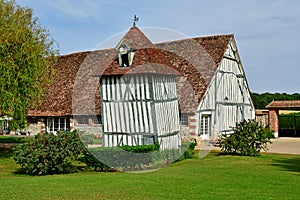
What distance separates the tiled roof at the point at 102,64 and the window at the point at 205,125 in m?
1.29

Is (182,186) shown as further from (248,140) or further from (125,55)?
(248,140)

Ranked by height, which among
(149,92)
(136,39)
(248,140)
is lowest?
(248,140)

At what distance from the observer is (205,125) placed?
67.5 ft

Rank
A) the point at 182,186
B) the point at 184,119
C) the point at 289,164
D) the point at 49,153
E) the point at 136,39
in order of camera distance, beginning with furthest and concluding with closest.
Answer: the point at 184,119 < the point at 136,39 < the point at 289,164 < the point at 49,153 < the point at 182,186

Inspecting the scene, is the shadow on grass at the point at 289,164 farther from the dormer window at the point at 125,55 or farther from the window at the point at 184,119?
the window at the point at 184,119

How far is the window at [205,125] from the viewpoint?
66.7 feet

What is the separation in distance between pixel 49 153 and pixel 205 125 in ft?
36.3

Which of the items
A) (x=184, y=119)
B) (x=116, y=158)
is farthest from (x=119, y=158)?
(x=184, y=119)

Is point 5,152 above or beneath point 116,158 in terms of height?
beneath

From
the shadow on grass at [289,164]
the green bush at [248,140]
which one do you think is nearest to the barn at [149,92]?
the green bush at [248,140]

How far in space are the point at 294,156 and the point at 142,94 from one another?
6.34 meters

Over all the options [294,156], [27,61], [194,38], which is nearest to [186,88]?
[194,38]

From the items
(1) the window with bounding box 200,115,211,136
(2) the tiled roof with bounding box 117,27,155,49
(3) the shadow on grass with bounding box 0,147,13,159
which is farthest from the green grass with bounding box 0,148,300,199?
(1) the window with bounding box 200,115,211,136

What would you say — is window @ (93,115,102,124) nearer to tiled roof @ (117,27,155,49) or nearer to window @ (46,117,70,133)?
window @ (46,117,70,133)
